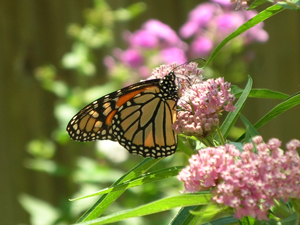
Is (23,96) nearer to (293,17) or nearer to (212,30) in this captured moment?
(212,30)

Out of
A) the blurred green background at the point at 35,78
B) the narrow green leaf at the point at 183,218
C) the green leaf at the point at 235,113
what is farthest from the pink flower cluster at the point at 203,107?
the blurred green background at the point at 35,78

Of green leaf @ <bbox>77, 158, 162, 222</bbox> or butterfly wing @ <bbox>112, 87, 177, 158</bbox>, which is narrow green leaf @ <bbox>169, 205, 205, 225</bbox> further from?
butterfly wing @ <bbox>112, 87, 177, 158</bbox>

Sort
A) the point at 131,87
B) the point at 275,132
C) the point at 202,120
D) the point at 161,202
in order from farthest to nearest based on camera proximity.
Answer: the point at 275,132
the point at 131,87
the point at 202,120
the point at 161,202

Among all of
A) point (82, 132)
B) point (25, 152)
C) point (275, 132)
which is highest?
point (25, 152)

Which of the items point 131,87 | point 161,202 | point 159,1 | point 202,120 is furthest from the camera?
point 159,1

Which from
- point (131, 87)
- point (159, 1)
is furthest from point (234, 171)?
point (159, 1)

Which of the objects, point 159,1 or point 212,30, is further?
point 159,1

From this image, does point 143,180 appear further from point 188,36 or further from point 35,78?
point 35,78
